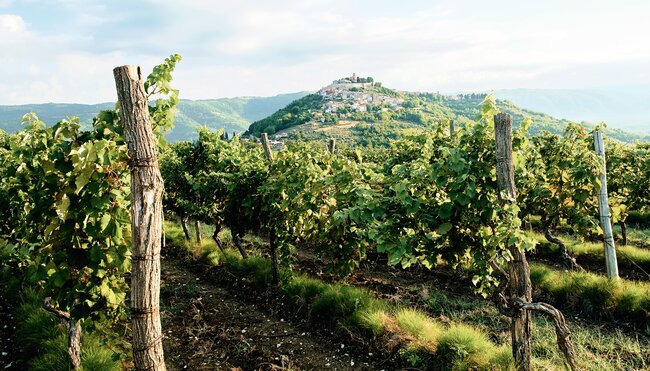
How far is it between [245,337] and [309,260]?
13.1ft

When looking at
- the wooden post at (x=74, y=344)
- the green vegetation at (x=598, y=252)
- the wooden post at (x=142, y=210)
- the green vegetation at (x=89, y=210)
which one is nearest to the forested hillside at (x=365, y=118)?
the green vegetation at (x=598, y=252)

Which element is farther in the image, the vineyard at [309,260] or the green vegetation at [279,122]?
the green vegetation at [279,122]

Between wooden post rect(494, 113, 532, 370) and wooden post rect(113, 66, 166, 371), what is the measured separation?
10.6ft

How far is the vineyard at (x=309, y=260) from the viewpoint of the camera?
3.47m

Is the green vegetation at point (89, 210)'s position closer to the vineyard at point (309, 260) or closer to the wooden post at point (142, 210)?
the vineyard at point (309, 260)

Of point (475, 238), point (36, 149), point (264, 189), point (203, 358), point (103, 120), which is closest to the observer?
point (103, 120)

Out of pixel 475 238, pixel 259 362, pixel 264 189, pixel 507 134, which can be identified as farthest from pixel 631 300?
pixel 264 189

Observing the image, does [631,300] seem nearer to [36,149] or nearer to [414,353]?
[414,353]

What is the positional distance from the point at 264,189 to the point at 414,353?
397 centimetres

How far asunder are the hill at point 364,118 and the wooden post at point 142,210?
7391cm

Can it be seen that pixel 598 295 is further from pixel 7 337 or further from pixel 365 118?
pixel 365 118

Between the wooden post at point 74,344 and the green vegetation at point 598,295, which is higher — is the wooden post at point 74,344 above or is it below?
above

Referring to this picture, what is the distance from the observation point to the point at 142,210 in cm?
288

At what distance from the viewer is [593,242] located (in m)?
10.7
